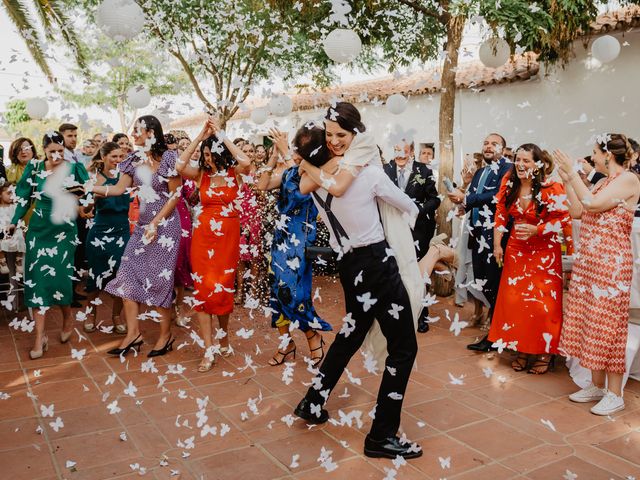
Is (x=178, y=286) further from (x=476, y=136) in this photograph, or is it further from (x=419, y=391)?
(x=476, y=136)

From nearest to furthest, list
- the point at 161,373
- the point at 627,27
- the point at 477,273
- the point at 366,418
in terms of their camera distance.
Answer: the point at 366,418 < the point at 161,373 < the point at 477,273 < the point at 627,27

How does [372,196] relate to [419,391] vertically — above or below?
above

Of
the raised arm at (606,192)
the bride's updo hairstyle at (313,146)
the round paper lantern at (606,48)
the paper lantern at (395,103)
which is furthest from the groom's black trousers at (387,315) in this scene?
the round paper lantern at (606,48)

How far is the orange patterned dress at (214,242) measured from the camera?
4621mm

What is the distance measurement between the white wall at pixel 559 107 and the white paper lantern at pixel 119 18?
5039mm

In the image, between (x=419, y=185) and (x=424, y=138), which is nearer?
(x=419, y=185)

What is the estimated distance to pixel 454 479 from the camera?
9.77 feet

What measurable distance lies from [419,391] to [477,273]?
1819 mm

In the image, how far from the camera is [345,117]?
10.2ft

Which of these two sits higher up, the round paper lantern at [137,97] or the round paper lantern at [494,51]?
the round paper lantern at [494,51]

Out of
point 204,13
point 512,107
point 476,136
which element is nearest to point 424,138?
point 476,136

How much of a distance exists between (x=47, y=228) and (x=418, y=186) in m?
3.46

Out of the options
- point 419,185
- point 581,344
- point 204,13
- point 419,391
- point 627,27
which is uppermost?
point 204,13

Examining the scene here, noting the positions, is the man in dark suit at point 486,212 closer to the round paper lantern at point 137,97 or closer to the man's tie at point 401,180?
the man's tie at point 401,180
